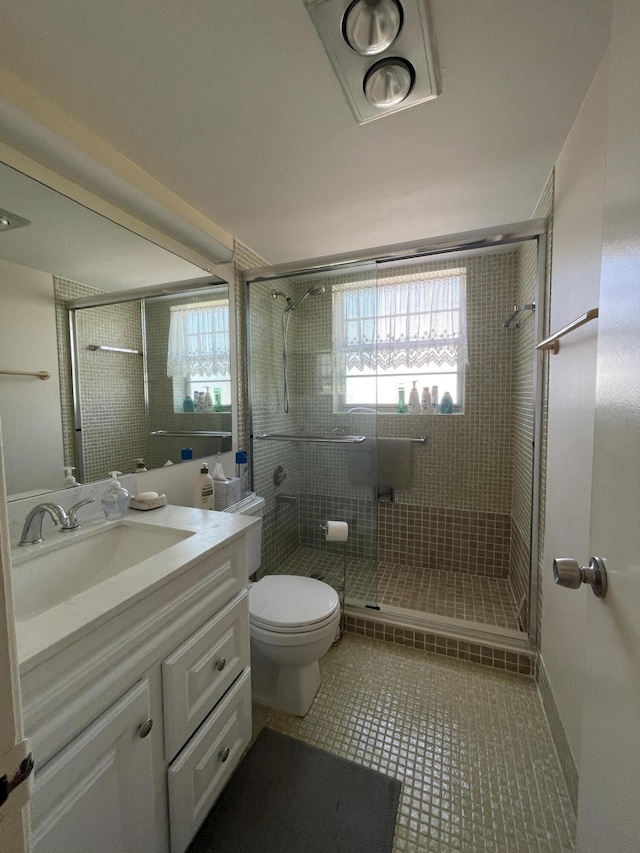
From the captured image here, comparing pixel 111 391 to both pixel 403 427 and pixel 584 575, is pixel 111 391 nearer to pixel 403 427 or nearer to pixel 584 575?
pixel 584 575

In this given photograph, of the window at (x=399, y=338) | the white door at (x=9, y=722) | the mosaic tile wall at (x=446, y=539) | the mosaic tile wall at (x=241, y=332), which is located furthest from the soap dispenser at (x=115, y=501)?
the mosaic tile wall at (x=446, y=539)

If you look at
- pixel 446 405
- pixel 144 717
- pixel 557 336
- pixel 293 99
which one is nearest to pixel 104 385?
pixel 144 717

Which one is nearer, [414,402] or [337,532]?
[337,532]

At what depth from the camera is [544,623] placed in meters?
1.48

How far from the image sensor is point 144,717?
2.58 ft

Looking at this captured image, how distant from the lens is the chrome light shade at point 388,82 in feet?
3.12

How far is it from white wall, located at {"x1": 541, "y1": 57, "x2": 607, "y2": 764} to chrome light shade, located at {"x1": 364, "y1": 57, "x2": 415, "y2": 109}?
0.57 meters

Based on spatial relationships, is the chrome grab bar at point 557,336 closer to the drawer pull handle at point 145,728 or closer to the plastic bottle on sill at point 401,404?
the plastic bottle on sill at point 401,404

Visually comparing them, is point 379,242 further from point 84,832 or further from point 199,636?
point 84,832

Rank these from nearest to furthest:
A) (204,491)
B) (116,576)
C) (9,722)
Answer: (9,722), (116,576), (204,491)

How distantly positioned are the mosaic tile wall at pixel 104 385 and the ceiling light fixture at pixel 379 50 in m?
1.10

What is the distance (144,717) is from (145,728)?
0.02 metres

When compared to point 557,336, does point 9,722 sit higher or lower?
lower

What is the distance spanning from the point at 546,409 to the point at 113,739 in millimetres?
1826
